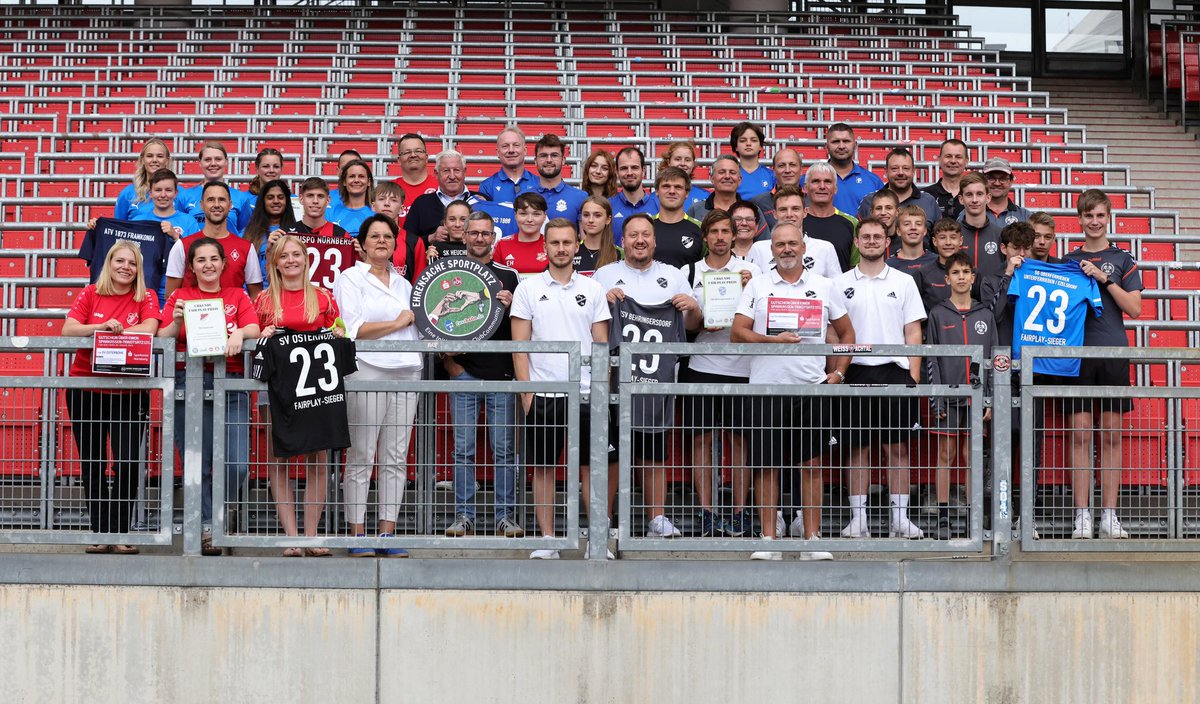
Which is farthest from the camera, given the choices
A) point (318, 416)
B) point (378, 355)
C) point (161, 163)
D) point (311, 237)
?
point (161, 163)

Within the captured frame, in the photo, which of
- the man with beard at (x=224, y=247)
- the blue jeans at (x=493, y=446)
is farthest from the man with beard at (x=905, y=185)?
the man with beard at (x=224, y=247)

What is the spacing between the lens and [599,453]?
245 inches

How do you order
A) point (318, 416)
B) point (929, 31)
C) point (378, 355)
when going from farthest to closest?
point (929, 31) → point (378, 355) → point (318, 416)

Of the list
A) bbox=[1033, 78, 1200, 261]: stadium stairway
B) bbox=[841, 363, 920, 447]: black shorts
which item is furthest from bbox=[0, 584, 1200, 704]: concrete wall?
bbox=[1033, 78, 1200, 261]: stadium stairway

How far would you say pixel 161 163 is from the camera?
849 centimetres

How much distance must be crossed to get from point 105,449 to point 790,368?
3339 mm

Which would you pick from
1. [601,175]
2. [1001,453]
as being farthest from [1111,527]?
[601,175]

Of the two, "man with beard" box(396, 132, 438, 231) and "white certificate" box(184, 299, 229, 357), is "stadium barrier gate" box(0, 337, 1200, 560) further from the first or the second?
"man with beard" box(396, 132, 438, 231)

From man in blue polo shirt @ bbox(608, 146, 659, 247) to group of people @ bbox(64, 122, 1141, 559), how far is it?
0.01 m

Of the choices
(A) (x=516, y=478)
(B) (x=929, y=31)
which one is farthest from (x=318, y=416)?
(B) (x=929, y=31)

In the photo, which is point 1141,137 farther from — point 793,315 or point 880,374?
point 793,315

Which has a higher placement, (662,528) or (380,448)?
(380,448)

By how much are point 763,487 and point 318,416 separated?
2104mm

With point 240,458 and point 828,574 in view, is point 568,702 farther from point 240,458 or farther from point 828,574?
point 240,458
